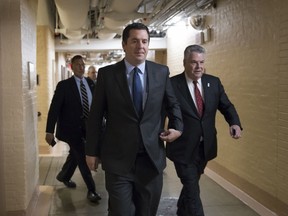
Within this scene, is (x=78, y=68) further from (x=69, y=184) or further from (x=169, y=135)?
(x=169, y=135)

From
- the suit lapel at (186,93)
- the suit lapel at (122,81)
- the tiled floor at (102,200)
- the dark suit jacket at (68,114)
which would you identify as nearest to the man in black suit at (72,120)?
the dark suit jacket at (68,114)

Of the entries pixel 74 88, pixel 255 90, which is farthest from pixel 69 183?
pixel 255 90

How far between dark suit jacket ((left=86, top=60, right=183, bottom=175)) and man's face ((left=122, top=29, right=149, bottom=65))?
0.10 metres

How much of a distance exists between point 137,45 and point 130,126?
19.9 inches

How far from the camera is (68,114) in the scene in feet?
13.6

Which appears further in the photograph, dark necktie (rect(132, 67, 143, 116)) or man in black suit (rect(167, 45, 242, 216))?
man in black suit (rect(167, 45, 242, 216))

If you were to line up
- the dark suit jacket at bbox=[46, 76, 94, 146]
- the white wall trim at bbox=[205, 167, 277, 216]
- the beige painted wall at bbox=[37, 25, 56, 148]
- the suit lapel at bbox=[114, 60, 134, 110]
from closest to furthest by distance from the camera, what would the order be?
the suit lapel at bbox=[114, 60, 134, 110], the white wall trim at bbox=[205, 167, 277, 216], the dark suit jacket at bbox=[46, 76, 94, 146], the beige painted wall at bbox=[37, 25, 56, 148]

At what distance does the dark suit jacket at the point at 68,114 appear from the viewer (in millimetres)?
4098

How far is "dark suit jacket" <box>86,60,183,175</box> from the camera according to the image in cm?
227

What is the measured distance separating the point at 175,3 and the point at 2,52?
2570 millimetres

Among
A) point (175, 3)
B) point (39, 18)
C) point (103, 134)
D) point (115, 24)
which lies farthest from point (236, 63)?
point (39, 18)

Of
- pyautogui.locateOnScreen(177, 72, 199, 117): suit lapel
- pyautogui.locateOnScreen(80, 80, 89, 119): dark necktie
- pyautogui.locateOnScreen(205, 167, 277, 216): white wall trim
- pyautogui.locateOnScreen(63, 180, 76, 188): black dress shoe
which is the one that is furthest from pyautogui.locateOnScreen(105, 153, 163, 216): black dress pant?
pyautogui.locateOnScreen(63, 180, 76, 188): black dress shoe

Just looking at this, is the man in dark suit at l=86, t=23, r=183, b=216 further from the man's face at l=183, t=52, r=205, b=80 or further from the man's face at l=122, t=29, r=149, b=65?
the man's face at l=183, t=52, r=205, b=80

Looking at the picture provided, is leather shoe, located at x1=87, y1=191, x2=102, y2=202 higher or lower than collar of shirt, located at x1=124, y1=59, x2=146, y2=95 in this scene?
lower
